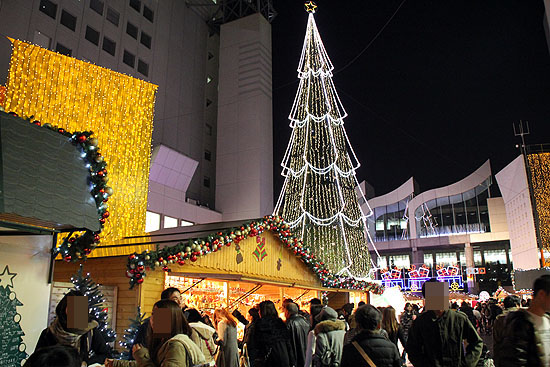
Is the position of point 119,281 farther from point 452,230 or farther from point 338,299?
point 452,230

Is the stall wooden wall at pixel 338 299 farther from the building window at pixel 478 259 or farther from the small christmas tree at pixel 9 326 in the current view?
the building window at pixel 478 259

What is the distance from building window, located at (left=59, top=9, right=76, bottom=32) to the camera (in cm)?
2277

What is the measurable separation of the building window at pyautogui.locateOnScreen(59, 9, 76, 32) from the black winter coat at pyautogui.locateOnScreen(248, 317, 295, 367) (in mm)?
22415

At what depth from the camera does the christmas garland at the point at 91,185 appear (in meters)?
6.19

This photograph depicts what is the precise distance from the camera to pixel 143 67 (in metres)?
27.9

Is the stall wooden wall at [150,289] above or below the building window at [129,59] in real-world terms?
below

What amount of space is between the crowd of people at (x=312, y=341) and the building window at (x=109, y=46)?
23.3 metres

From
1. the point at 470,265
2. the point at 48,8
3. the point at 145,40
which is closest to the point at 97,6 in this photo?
the point at 145,40

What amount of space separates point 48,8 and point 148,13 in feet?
27.5

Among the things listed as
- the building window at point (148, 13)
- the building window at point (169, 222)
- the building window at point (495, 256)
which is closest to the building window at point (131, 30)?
the building window at point (148, 13)

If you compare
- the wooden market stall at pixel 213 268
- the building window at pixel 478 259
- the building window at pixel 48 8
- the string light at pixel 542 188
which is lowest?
the wooden market stall at pixel 213 268

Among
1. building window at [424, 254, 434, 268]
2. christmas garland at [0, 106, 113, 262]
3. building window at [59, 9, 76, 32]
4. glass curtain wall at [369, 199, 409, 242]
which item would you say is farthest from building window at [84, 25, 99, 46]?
building window at [424, 254, 434, 268]

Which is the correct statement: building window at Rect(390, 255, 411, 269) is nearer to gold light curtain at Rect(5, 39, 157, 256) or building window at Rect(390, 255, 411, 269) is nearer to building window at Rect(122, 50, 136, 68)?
building window at Rect(122, 50, 136, 68)

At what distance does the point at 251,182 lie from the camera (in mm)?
31344
